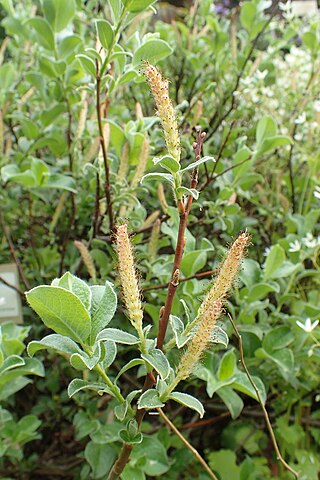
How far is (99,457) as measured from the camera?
78cm

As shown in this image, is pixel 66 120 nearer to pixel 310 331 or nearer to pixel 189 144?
pixel 189 144

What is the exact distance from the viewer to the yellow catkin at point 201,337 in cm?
40

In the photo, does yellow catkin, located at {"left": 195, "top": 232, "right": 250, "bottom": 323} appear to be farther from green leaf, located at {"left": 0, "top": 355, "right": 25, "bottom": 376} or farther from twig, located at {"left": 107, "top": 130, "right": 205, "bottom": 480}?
green leaf, located at {"left": 0, "top": 355, "right": 25, "bottom": 376}

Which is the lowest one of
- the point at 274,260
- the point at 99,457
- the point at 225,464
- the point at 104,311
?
the point at 225,464

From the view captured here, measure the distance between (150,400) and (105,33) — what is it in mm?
385

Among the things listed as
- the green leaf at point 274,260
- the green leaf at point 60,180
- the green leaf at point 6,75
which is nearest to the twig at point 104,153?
the green leaf at point 60,180

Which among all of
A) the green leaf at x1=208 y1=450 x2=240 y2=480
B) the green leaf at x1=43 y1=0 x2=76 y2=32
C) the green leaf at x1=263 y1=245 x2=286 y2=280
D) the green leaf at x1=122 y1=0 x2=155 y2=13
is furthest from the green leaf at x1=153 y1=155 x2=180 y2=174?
the green leaf at x1=208 y1=450 x2=240 y2=480

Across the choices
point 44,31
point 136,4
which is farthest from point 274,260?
point 44,31

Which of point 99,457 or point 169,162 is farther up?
point 169,162

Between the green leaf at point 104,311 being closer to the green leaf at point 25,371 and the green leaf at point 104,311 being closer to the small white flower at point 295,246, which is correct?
the green leaf at point 25,371

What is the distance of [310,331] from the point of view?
2.38ft

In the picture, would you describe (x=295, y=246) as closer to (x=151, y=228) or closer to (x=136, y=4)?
(x=151, y=228)

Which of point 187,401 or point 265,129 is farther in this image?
point 265,129

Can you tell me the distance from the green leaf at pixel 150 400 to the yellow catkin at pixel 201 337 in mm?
22
